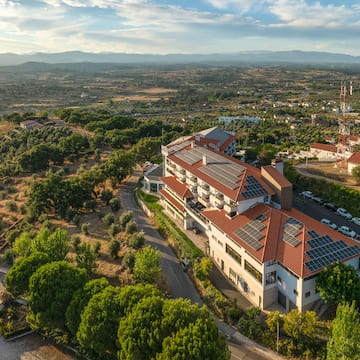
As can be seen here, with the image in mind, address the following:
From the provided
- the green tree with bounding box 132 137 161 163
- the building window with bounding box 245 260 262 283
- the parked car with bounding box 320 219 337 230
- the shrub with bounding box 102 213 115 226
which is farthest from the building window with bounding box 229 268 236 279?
the green tree with bounding box 132 137 161 163

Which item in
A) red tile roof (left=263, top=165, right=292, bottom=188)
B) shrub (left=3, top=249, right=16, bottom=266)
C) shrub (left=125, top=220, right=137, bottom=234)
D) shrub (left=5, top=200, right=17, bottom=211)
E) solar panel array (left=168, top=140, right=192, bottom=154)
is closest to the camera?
red tile roof (left=263, top=165, right=292, bottom=188)

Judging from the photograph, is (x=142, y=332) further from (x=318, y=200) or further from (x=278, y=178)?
(x=318, y=200)

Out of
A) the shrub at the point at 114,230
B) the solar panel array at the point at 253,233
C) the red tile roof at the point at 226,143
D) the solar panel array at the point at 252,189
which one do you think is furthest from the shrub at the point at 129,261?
the red tile roof at the point at 226,143

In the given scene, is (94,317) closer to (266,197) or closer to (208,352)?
(208,352)

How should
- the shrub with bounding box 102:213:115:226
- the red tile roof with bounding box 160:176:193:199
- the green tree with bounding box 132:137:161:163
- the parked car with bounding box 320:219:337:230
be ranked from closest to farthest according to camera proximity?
the parked car with bounding box 320:219:337:230
the red tile roof with bounding box 160:176:193:199
the shrub with bounding box 102:213:115:226
the green tree with bounding box 132:137:161:163

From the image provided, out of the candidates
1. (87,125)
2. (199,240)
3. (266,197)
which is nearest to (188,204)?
(199,240)

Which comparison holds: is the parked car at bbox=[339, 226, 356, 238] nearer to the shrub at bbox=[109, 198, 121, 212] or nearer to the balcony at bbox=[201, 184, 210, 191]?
the balcony at bbox=[201, 184, 210, 191]
